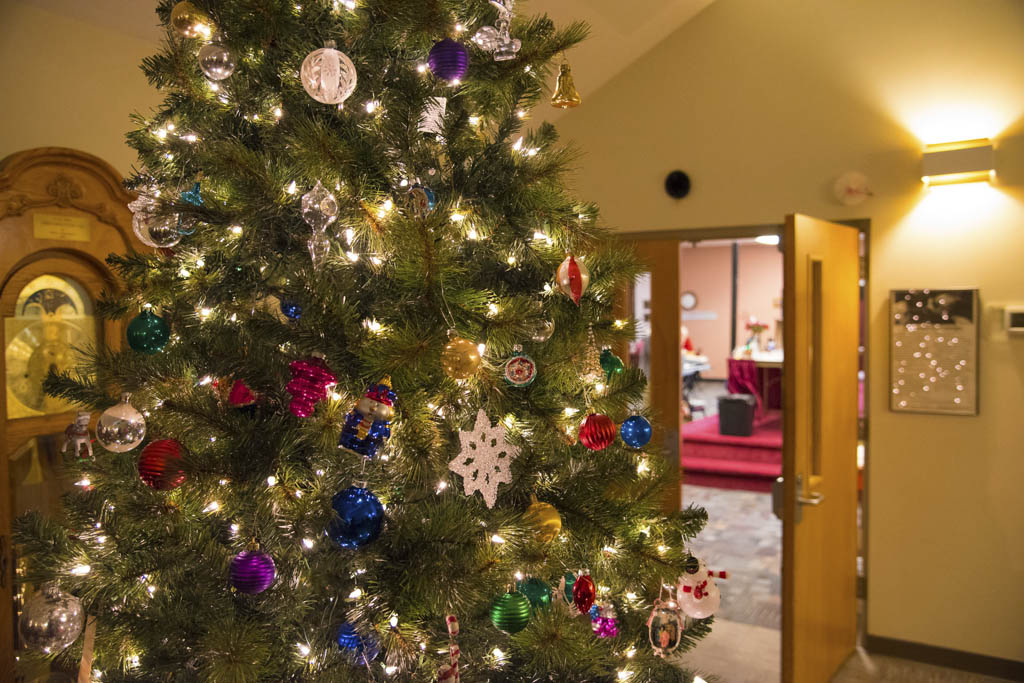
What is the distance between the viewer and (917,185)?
3.43m

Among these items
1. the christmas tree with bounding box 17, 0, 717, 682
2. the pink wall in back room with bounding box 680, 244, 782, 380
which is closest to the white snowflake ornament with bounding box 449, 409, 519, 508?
the christmas tree with bounding box 17, 0, 717, 682

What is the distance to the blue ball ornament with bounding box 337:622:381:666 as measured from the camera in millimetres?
1238

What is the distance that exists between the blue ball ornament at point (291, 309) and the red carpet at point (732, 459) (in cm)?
548

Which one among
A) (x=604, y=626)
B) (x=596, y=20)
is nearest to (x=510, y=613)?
(x=604, y=626)

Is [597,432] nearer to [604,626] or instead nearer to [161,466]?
[604,626]

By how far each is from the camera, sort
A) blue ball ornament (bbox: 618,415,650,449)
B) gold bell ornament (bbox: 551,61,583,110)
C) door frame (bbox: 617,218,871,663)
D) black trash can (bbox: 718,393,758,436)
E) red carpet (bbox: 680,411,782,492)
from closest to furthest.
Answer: blue ball ornament (bbox: 618,415,650,449) < gold bell ornament (bbox: 551,61,583,110) < door frame (bbox: 617,218,871,663) < red carpet (bbox: 680,411,782,492) < black trash can (bbox: 718,393,758,436)

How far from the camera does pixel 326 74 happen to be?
3.84 ft

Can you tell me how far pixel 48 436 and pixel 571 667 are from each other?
2.01m

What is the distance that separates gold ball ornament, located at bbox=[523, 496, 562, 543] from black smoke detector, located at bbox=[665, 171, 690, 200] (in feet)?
9.89

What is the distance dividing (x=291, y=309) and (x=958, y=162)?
3.14m

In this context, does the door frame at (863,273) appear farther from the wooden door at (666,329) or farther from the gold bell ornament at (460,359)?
the gold bell ornament at (460,359)

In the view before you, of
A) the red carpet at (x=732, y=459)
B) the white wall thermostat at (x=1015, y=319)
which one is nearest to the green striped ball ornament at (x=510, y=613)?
the white wall thermostat at (x=1015, y=319)

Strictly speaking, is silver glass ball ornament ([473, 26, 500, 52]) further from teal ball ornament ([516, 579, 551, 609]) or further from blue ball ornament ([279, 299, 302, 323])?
teal ball ornament ([516, 579, 551, 609])

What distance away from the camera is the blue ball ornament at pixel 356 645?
1.24 m
